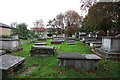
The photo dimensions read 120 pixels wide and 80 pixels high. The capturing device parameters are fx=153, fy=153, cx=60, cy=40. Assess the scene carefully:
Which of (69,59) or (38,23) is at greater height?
(38,23)

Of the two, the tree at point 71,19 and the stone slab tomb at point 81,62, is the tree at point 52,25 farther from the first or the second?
the stone slab tomb at point 81,62

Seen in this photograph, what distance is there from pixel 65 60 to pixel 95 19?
591 cm

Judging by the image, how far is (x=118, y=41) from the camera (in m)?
9.80

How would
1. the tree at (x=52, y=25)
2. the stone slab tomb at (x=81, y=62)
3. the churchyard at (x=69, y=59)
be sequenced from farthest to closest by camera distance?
A: the tree at (x=52, y=25) < the stone slab tomb at (x=81, y=62) < the churchyard at (x=69, y=59)

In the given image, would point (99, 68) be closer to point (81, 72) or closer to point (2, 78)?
point (81, 72)

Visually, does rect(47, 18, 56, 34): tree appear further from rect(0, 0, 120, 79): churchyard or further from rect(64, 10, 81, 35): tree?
rect(0, 0, 120, 79): churchyard

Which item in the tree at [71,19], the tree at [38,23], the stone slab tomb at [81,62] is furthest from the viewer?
the tree at [38,23]

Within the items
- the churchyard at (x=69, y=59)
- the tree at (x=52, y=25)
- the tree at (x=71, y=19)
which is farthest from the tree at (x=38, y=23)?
the churchyard at (x=69, y=59)

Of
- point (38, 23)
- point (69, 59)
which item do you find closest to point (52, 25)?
point (38, 23)

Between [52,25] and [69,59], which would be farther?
[52,25]

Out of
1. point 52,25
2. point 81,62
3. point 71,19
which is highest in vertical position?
point 71,19

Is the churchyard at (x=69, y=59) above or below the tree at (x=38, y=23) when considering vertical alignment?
below

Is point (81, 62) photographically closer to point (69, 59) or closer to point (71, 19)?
point (69, 59)

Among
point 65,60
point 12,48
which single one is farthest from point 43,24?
point 65,60
